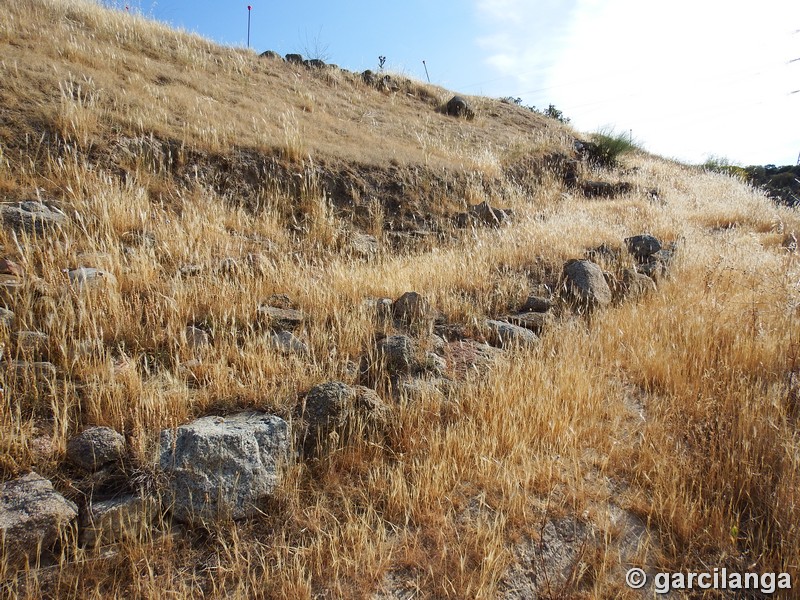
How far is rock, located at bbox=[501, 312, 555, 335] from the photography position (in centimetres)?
461

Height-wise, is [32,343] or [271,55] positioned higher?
[271,55]

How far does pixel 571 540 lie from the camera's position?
2430 mm

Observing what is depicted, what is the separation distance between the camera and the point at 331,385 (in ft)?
10.2

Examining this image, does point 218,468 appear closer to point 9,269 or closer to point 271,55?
point 9,269

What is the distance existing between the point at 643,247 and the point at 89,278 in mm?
6564

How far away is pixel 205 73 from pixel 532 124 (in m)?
11.5

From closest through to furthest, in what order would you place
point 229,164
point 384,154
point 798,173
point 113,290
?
1. point 113,290
2. point 229,164
3. point 384,154
4. point 798,173

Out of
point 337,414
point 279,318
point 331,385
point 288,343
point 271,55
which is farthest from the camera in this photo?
point 271,55

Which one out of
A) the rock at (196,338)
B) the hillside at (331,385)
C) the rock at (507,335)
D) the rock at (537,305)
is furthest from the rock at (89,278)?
the rock at (537,305)

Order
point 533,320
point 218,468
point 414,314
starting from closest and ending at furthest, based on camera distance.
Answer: point 218,468, point 414,314, point 533,320

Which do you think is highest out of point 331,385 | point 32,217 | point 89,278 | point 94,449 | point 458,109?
point 458,109

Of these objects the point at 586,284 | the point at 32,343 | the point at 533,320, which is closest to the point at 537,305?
the point at 533,320

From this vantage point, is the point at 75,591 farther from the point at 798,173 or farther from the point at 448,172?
the point at 798,173

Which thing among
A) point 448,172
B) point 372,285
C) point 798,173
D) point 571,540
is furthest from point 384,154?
point 798,173
